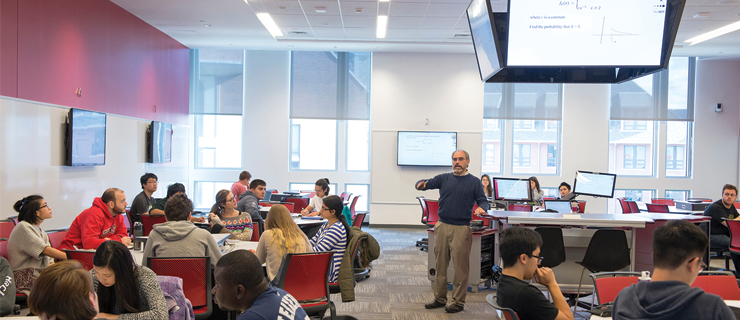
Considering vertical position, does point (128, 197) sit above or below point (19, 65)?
below

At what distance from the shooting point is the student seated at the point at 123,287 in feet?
6.39

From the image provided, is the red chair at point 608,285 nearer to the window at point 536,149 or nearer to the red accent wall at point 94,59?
the red accent wall at point 94,59

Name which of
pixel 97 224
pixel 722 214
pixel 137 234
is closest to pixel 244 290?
pixel 137 234

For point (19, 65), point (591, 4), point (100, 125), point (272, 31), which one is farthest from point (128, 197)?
point (591, 4)

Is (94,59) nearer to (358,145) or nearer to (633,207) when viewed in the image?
(358,145)

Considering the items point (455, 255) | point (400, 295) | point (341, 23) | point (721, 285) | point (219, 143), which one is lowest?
point (400, 295)

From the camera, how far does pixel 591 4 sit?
4129mm

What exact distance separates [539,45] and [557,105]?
6783 millimetres

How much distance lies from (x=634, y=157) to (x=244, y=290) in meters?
11.3

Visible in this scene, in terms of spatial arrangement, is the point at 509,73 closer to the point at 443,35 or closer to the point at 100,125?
the point at 443,35

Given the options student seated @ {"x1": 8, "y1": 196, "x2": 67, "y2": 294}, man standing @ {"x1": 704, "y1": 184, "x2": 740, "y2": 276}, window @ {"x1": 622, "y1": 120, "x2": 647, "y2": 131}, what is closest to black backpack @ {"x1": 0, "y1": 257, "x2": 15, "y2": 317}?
student seated @ {"x1": 8, "y1": 196, "x2": 67, "y2": 294}

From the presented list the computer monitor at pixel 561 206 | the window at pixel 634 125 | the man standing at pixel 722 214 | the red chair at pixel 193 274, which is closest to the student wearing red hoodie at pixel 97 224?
the red chair at pixel 193 274

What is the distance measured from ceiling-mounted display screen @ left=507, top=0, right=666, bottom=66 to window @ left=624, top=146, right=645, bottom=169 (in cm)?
739

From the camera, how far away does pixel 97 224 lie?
13.1 feet
